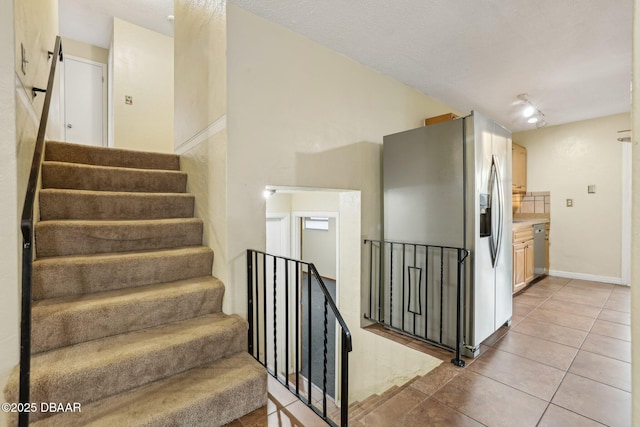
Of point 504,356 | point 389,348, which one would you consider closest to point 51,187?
point 389,348

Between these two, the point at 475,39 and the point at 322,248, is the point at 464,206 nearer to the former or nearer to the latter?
the point at 475,39

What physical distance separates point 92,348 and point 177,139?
2.28 metres

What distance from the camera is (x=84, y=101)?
431cm

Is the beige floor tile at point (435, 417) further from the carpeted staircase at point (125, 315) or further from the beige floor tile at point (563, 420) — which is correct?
the carpeted staircase at point (125, 315)

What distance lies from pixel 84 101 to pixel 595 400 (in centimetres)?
648

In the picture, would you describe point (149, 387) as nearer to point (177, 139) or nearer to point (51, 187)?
point (51, 187)

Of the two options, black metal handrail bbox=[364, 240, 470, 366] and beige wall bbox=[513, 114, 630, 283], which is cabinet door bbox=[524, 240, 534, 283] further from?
black metal handrail bbox=[364, 240, 470, 366]

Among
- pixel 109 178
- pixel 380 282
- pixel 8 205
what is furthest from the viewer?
pixel 380 282

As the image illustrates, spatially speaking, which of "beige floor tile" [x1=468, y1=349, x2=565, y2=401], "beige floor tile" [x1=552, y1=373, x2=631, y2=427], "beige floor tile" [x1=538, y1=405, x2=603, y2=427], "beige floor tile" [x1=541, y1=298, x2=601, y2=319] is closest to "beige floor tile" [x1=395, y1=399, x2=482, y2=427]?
"beige floor tile" [x1=538, y1=405, x2=603, y2=427]

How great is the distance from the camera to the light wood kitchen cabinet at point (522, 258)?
3.90 meters

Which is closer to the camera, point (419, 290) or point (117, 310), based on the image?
point (117, 310)

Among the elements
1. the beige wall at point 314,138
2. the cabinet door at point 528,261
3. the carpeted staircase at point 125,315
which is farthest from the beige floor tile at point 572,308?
the carpeted staircase at point 125,315

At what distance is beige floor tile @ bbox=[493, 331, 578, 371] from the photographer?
7.63ft

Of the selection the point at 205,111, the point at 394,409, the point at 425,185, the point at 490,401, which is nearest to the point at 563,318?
the point at 490,401
